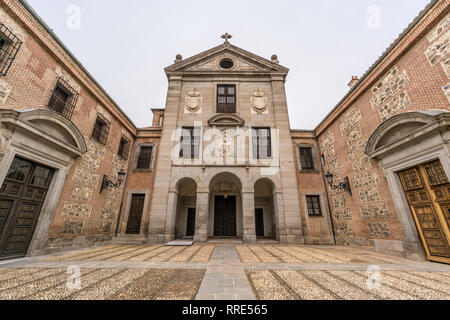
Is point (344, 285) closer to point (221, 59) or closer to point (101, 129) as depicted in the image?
point (101, 129)

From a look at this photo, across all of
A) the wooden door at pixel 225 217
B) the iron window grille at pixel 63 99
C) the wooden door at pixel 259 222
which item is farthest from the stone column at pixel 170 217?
the wooden door at pixel 259 222

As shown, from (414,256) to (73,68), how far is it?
14.9 metres

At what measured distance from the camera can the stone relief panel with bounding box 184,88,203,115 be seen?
1203cm

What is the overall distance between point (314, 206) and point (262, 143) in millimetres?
5187

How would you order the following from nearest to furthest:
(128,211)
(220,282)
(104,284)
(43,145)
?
1. (104,284)
2. (220,282)
3. (43,145)
4. (128,211)

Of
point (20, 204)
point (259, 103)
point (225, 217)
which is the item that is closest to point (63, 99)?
point (20, 204)

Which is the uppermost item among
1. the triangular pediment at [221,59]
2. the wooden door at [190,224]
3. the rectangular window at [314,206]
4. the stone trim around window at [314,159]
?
the triangular pediment at [221,59]

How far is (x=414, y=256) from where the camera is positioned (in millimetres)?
5570

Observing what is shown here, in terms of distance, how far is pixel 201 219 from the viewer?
9.82m

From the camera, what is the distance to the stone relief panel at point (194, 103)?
12.0 m

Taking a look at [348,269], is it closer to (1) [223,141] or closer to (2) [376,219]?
(2) [376,219]

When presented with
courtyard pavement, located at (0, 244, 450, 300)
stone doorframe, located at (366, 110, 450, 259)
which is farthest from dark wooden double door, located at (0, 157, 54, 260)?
stone doorframe, located at (366, 110, 450, 259)

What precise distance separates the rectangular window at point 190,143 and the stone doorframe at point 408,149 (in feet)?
29.6

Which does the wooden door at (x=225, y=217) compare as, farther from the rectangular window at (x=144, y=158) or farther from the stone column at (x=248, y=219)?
the rectangular window at (x=144, y=158)
